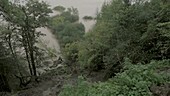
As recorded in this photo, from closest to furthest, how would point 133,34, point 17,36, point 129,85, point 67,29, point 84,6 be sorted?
point 129,85 < point 133,34 < point 17,36 < point 67,29 < point 84,6

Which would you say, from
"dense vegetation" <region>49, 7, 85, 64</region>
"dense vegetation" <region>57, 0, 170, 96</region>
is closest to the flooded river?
"dense vegetation" <region>49, 7, 85, 64</region>

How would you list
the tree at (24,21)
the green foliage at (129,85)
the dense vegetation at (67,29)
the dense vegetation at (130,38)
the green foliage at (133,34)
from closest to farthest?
1. the green foliage at (129,85)
2. the dense vegetation at (130,38)
3. the green foliage at (133,34)
4. the tree at (24,21)
5. the dense vegetation at (67,29)

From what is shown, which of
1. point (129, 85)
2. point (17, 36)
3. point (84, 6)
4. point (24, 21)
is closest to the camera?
point (129, 85)

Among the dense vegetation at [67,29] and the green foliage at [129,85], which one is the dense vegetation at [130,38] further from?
the dense vegetation at [67,29]

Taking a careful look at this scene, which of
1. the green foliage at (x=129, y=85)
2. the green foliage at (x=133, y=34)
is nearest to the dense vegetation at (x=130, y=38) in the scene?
the green foliage at (x=133, y=34)

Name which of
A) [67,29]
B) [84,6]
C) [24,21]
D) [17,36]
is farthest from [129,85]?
[84,6]

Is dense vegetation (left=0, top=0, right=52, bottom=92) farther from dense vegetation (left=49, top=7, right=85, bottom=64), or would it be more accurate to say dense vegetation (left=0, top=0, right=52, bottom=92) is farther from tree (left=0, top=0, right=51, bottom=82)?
dense vegetation (left=49, top=7, right=85, bottom=64)

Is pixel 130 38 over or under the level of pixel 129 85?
over

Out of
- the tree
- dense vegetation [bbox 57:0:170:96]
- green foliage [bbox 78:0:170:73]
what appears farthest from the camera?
the tree

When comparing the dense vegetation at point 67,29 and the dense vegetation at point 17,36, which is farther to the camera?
the dense vegetation at point 67,29

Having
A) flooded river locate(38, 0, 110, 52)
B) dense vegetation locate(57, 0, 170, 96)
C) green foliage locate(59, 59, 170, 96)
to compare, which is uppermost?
flooded river locate(38, 0, 110, 52)

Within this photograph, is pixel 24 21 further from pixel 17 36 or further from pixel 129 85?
pixel 129 85

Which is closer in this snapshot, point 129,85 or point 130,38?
point 129,85

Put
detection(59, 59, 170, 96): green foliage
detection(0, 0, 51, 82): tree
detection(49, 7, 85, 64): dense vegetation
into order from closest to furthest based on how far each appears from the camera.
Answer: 1. detection(59, 59, 170, 96): green foliage
2. detection(0, 0, 51, 82): tree
3. detection(49, 7, 85, 64): dense vegetation
